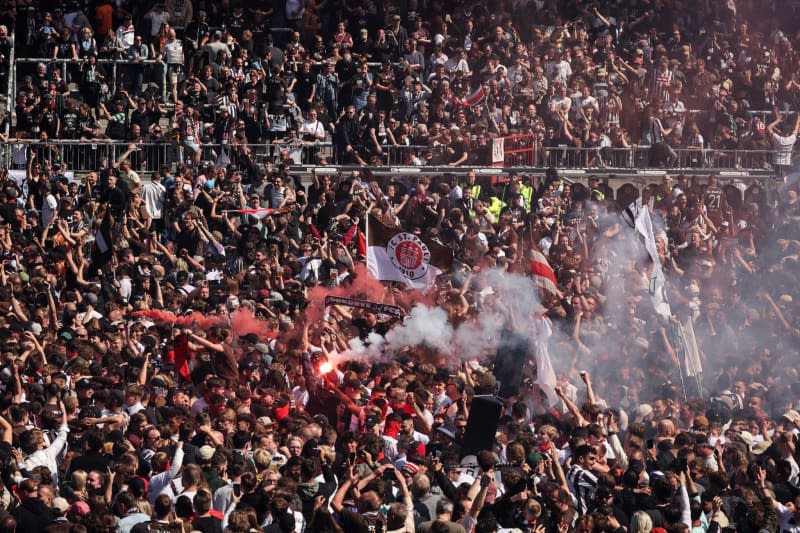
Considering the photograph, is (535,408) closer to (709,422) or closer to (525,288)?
(709,422)

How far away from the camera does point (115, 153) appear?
20391 mm

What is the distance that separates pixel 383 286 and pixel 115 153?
6.10m

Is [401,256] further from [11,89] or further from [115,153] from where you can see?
[11,89]

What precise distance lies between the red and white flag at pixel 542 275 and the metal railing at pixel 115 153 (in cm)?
533

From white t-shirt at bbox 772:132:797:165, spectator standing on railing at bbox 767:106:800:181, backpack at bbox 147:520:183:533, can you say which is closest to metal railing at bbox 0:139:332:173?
spectator standing on railing at bbox 767:106:800:181

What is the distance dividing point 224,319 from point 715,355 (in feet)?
19.1

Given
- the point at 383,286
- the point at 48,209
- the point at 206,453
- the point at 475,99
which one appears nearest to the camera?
the point at 206,453

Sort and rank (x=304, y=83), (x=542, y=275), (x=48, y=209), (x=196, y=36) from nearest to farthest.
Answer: (x=542, y=275) < (x=48, y=209) < (x=304, y=83) < (x=196, y=36)

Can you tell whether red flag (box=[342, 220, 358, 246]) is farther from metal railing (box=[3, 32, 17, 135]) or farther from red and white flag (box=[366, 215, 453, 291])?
metal railing (box=[3, 32, 17, 135])

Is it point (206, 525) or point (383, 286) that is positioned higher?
point (383, 286)

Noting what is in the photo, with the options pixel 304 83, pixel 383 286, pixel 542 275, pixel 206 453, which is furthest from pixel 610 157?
pixel 206 453

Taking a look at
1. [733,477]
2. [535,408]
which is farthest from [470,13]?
[733,477]

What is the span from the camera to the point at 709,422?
40.1ft

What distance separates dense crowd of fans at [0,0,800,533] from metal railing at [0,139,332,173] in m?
0.07
